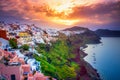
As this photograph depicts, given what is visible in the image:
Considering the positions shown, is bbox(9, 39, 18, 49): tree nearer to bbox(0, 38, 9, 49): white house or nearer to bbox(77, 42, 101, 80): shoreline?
bbox(0, 38, 9, 49): white house

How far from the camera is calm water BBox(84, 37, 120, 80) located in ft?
16.1

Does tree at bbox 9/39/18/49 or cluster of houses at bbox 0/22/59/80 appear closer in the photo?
cluster of houses at bbox 0/22/59/80

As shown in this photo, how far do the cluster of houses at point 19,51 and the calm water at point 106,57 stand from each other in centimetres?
77

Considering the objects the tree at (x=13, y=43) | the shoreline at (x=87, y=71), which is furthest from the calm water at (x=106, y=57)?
the tree at (x=13, y=43)

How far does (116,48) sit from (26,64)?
1732 millimetres

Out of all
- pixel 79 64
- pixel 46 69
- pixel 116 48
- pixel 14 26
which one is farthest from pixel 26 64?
pixel 116 48

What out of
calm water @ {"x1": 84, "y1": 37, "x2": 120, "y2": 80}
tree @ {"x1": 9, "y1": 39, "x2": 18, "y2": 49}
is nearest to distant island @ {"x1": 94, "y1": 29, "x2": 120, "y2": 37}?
calm water @ {"x1": 84, "y1": 37, "x2": 120, "y2": 80}

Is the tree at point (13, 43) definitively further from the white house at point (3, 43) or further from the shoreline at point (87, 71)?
the shoreline at point (87, 71)

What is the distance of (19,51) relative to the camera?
4.54 m

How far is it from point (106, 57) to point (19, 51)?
1652mm

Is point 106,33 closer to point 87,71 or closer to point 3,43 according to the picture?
point 87,71

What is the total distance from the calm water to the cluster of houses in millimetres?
769

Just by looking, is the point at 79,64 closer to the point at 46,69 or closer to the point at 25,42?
the point at 46,69

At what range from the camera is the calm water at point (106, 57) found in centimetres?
490
